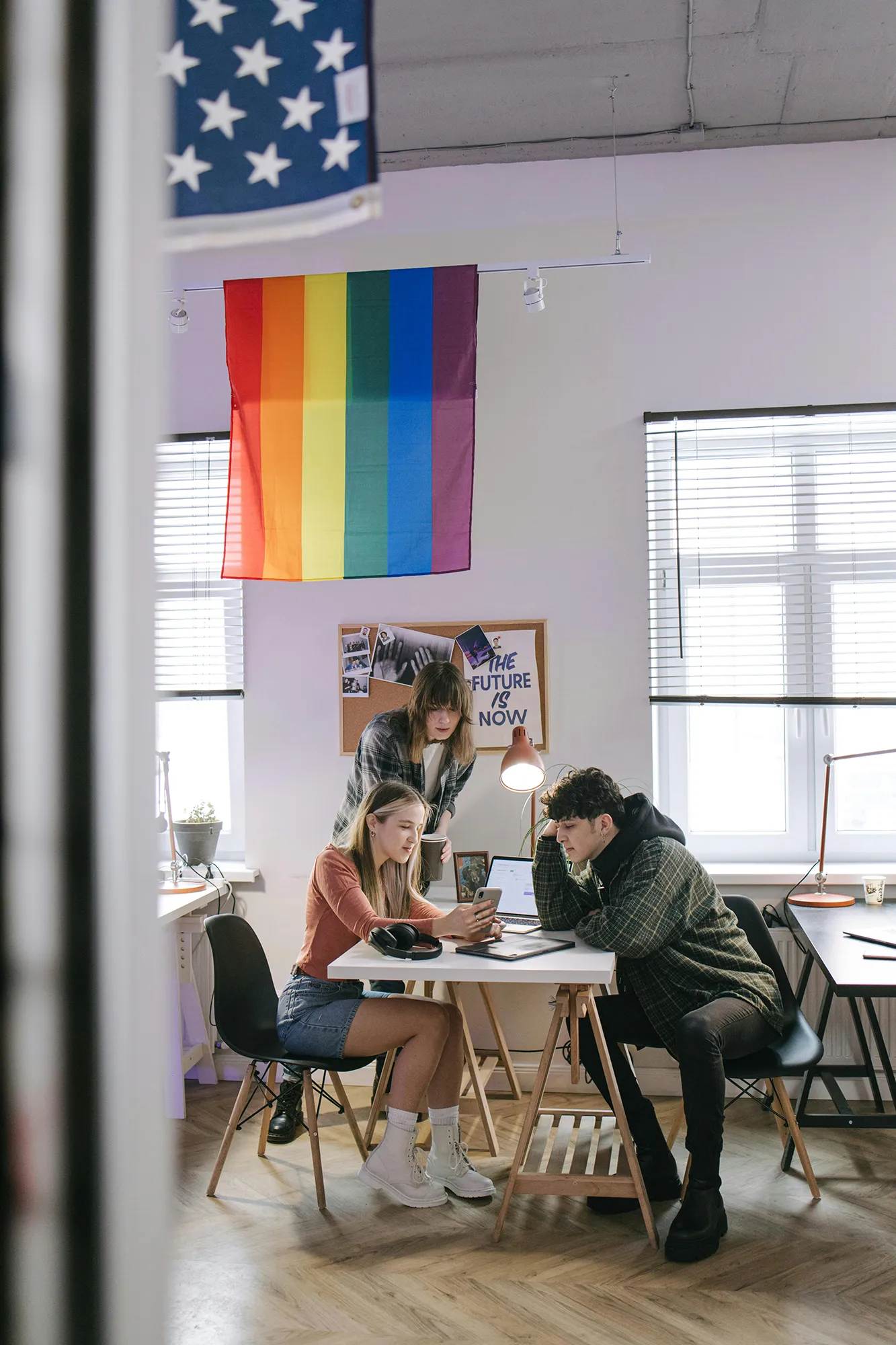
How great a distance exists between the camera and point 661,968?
2.96 m

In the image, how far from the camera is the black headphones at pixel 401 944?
287 cm

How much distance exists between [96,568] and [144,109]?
22cm

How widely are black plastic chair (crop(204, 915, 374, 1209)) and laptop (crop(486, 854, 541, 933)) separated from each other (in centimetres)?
66

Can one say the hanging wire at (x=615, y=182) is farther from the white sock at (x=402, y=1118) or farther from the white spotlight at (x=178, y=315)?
the white sock at (x=402, y=1118)

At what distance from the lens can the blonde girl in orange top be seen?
116 inches

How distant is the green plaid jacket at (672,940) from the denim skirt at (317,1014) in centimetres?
70

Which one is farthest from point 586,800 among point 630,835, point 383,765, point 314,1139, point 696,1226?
point 314,1139

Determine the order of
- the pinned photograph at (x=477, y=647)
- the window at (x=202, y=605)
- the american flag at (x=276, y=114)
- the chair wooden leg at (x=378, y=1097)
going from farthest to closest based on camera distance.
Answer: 1. the window at (x=202, y=605)
2. the pinned photograph at (x=477, y=647)
3. the chair wooden leg at (x=378, y=1097)
4. the american flag at (x=276, y=114)

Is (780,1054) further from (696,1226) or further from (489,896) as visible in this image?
(489,896)

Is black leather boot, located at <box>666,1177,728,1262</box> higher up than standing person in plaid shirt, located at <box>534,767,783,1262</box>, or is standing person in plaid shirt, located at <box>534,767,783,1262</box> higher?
standing person in plaid shirt, located at <box>534,767,783,1262</box>

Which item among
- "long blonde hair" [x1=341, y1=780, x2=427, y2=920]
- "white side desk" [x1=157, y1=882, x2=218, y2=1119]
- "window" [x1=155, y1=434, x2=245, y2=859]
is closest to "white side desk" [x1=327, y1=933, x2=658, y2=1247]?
"long blonde hair" [x1=341, y1=780, x2=427, y2=920]

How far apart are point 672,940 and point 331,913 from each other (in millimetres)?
994

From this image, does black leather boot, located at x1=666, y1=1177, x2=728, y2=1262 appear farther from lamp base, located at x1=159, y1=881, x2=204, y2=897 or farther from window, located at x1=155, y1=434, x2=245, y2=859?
window, located at x1=155, y1=434, x2=245, y2=859

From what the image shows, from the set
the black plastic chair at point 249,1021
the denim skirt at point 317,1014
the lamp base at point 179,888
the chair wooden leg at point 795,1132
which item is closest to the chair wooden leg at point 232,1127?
the black plastic chair at point 249,1021
